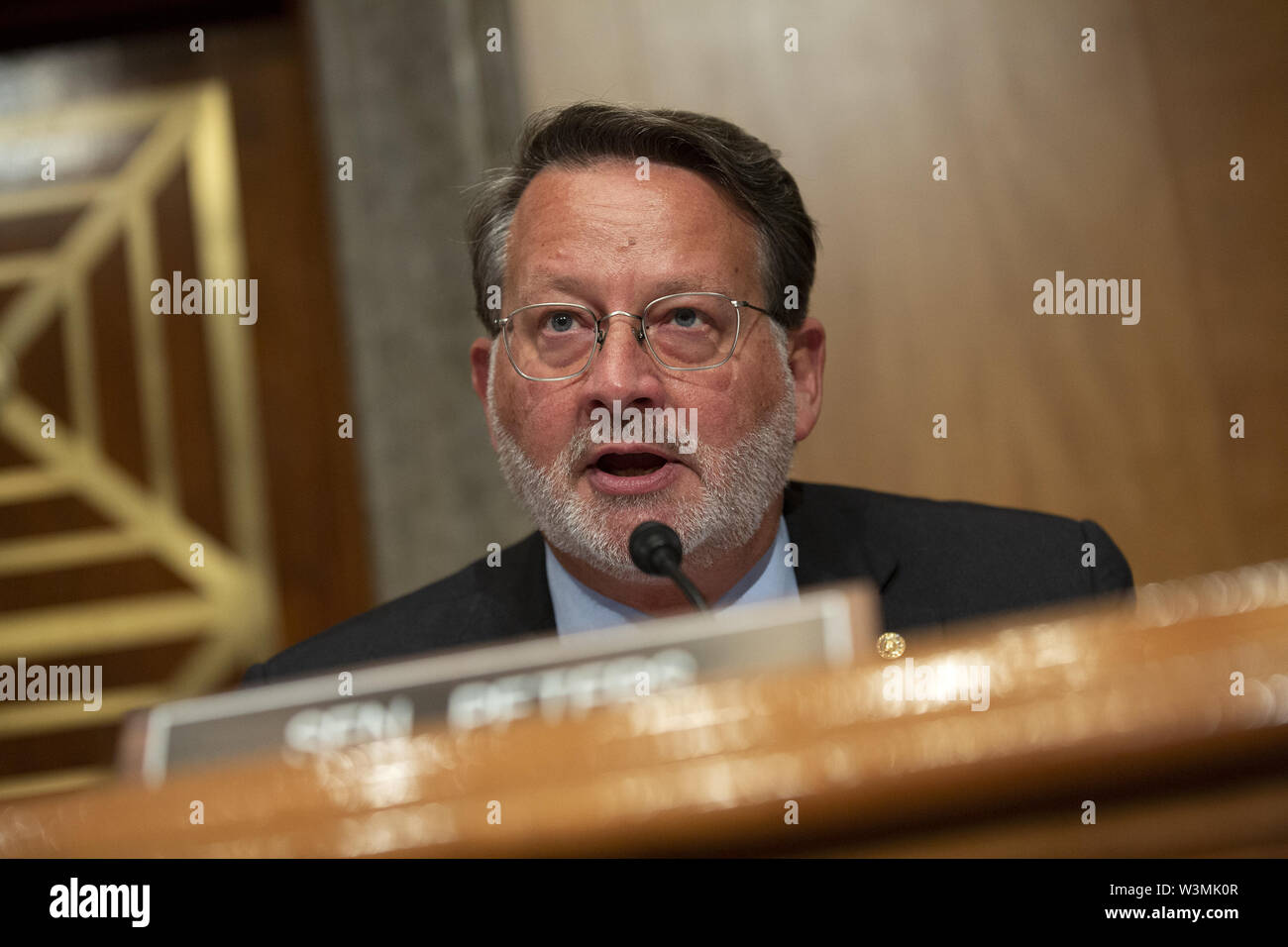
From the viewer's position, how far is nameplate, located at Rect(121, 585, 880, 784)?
1.73 ft

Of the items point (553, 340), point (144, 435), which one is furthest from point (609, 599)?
point (144, 435)

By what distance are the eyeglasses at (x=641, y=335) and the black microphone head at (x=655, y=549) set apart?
0.37m

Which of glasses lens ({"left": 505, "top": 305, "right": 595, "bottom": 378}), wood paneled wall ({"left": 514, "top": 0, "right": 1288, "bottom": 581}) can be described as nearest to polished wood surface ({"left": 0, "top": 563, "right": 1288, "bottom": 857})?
glasses lens ({"left": 505, "top": 305, "right": 595, "bottom": 378})

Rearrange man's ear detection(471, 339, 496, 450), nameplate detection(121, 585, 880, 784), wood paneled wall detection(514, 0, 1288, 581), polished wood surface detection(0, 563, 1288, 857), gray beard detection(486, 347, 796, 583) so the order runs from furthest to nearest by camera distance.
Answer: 1. wood paneled wall detection(514, 0, 1288, 581)
2. man's ear detection(471, 339, 496, 450)
3. gray beard detection(486, 347, 796, 583)
4. nameplate detection(121, 585, 880, 784)
5. polished wood surface detection(0, 563, 1288, 857)

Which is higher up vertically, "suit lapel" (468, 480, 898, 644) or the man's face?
the man's face

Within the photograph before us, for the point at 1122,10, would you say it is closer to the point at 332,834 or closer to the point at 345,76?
the point at 345,76

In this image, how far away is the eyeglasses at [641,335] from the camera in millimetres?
1231

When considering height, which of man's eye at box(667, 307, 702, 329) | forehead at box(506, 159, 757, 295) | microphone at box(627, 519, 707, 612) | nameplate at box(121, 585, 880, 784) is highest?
forehead at box(506, 159, 757, 295)

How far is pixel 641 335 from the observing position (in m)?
1.23

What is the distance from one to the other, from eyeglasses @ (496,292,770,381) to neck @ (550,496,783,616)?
21 cm

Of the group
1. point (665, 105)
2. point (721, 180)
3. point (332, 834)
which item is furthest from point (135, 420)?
point (332, 834)

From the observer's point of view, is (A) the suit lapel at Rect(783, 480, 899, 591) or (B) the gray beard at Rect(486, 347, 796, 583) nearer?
(B) the gray beard at Rect(486, 347, 796, 583)

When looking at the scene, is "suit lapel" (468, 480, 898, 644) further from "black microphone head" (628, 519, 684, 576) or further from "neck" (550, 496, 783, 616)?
"black microphone head" (628, 519, 684, 576)

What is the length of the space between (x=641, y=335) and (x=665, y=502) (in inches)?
7.5
